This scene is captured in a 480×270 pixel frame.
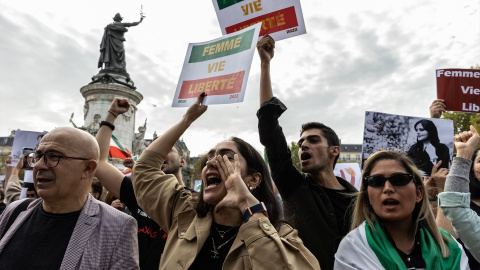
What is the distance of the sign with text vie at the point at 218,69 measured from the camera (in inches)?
125

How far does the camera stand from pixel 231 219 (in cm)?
244

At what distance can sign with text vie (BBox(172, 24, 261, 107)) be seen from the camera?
10.4ft

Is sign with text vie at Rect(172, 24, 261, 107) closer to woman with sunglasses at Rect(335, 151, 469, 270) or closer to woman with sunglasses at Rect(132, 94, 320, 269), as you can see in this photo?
woman with sunglasses at Rect(132, 94, 320, 269)

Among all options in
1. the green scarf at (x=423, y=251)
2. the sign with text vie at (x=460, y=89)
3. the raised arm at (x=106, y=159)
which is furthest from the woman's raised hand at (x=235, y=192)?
the sign with text vie at (x=460, y=89)

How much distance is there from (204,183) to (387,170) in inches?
46.5

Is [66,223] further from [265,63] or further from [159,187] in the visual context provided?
[265,63]

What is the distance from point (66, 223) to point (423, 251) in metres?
2.09

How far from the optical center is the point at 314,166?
340 cm

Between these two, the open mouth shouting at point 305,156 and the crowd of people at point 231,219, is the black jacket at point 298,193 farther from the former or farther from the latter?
the open mouth shouting at point 305,156

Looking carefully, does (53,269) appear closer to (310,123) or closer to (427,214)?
(427,214)

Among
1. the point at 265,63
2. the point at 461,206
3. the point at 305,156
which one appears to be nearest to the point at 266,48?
the point at 265,63

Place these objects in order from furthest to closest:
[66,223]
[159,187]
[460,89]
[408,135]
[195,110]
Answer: [460,89]
[408,135]
[195,110]
[159,187]
[66,223]

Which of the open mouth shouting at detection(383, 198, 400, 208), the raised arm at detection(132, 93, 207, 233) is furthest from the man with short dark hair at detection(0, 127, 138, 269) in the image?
the open mouth shouting at detection(383, 198, 400, 208)

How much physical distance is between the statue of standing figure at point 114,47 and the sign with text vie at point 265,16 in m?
18.3
